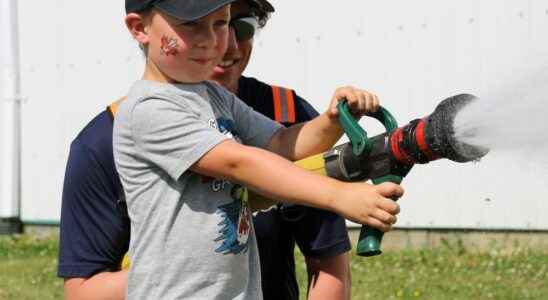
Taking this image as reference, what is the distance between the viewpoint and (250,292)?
11.2 feet

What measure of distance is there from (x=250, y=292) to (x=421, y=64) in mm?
6190

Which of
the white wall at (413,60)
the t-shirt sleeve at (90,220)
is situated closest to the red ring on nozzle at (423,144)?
the t-shirt sleeve at (90,220)

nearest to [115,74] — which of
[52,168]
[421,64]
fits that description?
[52,168]

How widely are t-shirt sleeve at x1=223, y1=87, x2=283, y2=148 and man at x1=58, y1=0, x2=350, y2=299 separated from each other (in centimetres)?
36

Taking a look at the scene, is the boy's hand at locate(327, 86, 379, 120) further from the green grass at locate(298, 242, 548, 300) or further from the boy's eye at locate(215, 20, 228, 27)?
the green grass at locate(298, 242, 548, 300)

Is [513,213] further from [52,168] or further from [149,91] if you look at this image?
[149,91]

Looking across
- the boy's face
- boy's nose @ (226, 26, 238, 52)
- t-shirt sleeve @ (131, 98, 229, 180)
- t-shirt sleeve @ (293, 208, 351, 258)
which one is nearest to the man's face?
boy's nose @ (226, 26, 238, 52)

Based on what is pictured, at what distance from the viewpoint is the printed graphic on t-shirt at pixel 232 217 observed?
333cm

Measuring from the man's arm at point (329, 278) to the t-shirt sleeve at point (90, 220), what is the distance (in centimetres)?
70

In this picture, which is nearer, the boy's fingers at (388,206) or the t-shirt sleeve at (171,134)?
the boy's fingers at (388,206)

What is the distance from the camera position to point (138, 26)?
11.3 feet

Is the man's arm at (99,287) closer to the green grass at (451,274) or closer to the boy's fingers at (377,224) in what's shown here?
the boy's fingers at (377,224)

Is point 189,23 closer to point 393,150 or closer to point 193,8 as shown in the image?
point 193,8

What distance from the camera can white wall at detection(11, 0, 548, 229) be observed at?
898 cm
